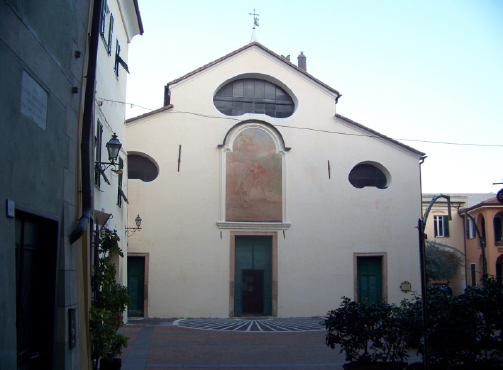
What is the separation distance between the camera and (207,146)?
69.5 feet

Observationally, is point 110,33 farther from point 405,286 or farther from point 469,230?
point 469,230

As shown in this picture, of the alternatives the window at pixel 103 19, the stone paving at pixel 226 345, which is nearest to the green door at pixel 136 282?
the stone paving at pixel 226 345

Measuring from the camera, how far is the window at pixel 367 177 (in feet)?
74.0

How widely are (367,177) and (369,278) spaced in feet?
14.1

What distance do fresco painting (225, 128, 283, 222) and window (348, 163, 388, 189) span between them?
11.3ft

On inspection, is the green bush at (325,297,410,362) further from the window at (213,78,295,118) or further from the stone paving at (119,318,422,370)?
the window at (213,78,295,118)

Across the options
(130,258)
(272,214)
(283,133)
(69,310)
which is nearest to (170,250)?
(130,258)

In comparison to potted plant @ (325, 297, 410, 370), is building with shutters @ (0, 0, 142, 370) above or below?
above

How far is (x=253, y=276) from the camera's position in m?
21.0

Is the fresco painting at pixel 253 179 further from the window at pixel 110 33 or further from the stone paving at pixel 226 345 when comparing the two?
the window at pixel 110 33

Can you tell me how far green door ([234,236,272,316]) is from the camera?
2080cm

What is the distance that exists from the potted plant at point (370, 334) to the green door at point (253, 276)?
12595 millimetres

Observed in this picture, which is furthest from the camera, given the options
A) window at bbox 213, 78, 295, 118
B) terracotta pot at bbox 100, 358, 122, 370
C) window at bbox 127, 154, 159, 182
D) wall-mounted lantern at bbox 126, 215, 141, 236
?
window at bbox 213, 78, 295, 118

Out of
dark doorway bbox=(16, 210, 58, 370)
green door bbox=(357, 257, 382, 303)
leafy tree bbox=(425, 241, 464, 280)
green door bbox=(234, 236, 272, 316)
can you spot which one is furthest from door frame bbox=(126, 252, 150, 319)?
leafy tree bbox=(425, 241, 464, 280)
